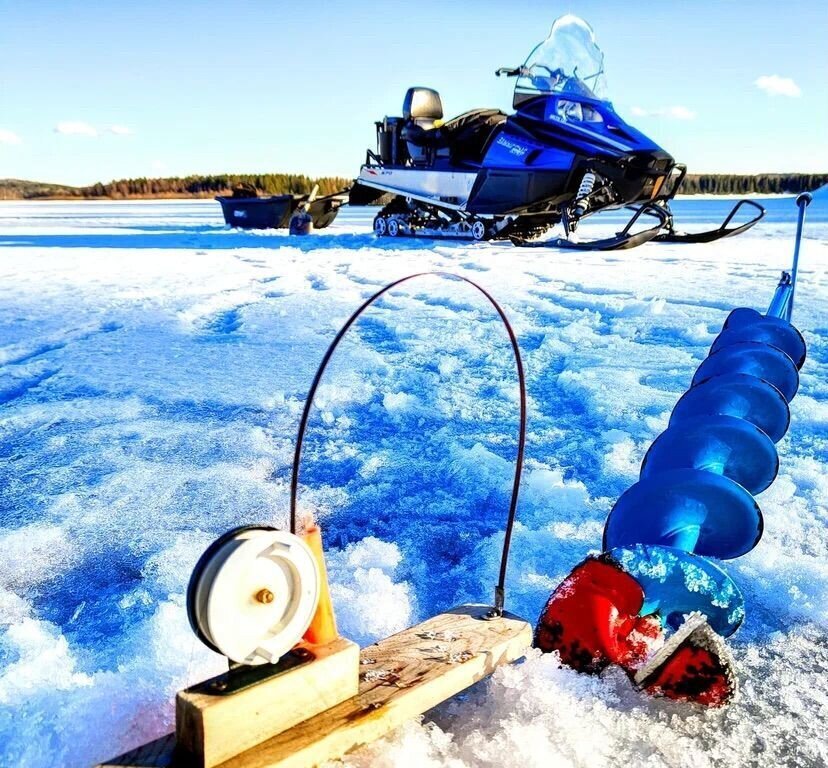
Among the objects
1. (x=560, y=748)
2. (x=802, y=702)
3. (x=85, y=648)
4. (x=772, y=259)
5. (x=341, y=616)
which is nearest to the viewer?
(x=560, y=748)

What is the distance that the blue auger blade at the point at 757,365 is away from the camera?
293cm

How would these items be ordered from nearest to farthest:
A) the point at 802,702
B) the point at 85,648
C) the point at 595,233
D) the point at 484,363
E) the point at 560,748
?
the point at 560,748, the point at 802,702, the point at 85,648, the point at 484,363, the point at 595,233

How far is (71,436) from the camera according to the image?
311 centimetres

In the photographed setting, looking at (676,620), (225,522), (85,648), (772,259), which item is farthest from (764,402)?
(772,259)

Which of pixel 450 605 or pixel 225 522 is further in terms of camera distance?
pixel 225 522

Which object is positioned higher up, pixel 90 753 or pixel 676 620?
pixel 676 620

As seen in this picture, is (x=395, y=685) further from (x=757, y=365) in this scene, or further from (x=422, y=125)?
(x=422, y=125)

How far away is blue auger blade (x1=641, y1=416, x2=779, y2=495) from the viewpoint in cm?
215

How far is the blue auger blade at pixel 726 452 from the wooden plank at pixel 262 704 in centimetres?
113

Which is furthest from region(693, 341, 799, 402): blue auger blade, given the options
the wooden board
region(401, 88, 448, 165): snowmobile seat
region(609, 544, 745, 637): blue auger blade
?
region(401, 88, 448, 165): snowmobile seat

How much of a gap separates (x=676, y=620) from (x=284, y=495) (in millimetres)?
1386

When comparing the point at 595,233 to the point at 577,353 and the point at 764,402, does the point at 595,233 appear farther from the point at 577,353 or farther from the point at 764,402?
the point at 764,402

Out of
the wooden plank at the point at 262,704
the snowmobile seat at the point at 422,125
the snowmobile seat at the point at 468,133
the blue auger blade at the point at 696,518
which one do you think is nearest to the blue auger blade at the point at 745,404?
the blue auger blade at the point at 696,518

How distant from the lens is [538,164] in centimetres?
883
